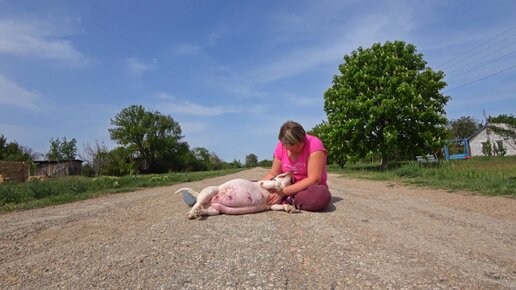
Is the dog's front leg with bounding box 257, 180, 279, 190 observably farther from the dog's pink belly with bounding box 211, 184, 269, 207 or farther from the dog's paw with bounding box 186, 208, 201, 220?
the dog's paw with bounding box 186, 208, 201, 220

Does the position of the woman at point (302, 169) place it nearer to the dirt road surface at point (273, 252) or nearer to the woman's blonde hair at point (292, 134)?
the woman's blonde hair at point (292, 134)

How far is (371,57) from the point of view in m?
17.3

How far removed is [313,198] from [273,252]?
171 centimetres

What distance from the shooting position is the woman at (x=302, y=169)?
162 inches

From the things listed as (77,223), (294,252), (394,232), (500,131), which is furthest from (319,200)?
(500,131)

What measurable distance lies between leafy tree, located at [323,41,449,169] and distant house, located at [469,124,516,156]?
23.7 m

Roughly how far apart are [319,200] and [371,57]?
50.2 ft

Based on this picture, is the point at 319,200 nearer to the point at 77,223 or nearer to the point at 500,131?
the point at 77,223

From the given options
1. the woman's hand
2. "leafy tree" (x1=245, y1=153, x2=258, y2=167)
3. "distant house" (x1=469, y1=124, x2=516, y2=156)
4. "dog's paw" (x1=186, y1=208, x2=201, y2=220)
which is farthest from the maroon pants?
"leafy tree" (x1=245, y1=153, x2=258, y2=167)

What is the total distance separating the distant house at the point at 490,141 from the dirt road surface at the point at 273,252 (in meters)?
38.5

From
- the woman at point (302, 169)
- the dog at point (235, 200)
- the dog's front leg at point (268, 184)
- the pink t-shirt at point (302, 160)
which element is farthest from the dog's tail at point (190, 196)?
the pink t-shirt at point (302, 160)

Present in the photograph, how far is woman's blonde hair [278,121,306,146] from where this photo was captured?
4219 mm

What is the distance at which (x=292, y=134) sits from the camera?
421cm

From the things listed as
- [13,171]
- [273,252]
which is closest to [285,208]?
[273,252]
